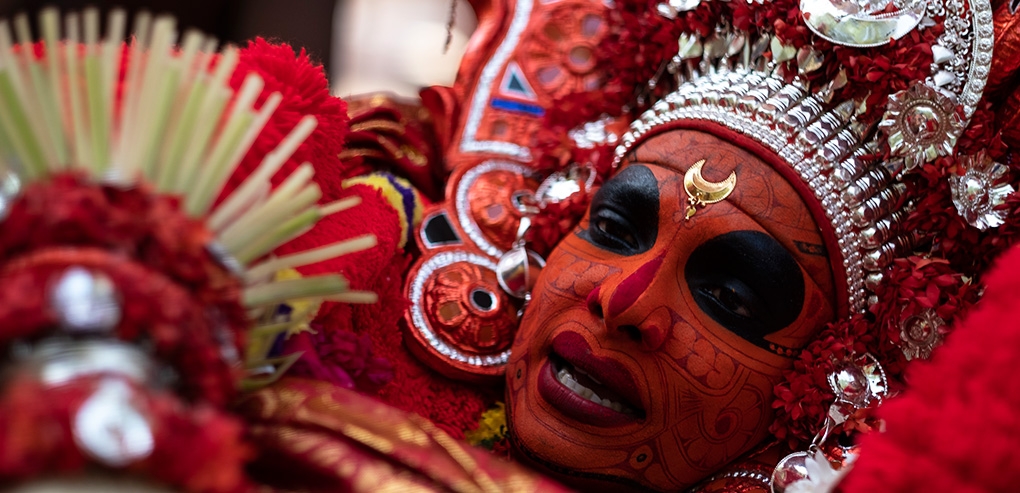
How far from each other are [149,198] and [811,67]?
1047 millimetres

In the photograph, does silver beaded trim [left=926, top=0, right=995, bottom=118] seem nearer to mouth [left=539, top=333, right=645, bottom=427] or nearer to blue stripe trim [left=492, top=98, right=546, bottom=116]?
mouth [left=539, top=333, right=645, bottom=427]

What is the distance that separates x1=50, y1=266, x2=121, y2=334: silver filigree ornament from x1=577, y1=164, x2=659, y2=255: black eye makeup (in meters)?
0.89

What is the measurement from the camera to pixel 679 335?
4.50 ft

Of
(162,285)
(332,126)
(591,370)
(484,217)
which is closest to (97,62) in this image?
(162,285)

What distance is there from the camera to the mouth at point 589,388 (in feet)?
4.49

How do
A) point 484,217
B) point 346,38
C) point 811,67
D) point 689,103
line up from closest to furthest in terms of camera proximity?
1. point 811,67
2. point 689,103
3. point 484,217
4. point 346,38

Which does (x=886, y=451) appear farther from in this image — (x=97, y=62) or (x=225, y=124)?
(x=97, y=62)

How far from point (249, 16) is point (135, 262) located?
2211mm

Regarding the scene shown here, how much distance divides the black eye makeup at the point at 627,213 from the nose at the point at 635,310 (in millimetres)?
85

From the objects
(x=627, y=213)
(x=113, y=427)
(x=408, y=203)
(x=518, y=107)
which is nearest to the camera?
(x=113, y=427)

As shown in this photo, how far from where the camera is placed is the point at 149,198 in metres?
0.81

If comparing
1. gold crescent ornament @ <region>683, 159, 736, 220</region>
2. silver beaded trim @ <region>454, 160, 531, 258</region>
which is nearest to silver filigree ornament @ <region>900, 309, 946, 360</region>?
gold crescent ornament @ <region>683, 159, 736, 220</region>

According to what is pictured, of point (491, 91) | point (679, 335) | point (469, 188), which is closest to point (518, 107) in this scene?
point (491, 91)

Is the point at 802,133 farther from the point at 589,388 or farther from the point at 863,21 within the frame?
the point at 589,388
